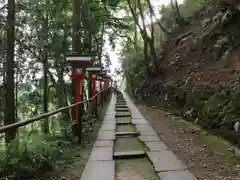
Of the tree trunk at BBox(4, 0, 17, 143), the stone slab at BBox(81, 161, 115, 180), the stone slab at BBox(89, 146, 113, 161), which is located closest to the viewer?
the stone slab at BBox(81, 161, 115, 180)

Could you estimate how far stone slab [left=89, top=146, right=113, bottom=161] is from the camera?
438 centimetres

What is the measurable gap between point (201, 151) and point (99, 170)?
1780 millimetres

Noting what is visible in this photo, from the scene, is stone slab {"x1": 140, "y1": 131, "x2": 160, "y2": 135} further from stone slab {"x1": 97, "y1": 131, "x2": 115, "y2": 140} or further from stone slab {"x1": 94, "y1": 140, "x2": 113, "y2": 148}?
stone slab {"x1": 94, "y1": 140, "x2": 113, "y2": 148}

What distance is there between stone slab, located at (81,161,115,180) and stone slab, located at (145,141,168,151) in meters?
1.00

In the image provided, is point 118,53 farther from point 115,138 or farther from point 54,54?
point 115,138

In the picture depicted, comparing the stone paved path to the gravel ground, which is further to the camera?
the gravel ground

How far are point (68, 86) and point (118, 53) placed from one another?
23897 millimetres

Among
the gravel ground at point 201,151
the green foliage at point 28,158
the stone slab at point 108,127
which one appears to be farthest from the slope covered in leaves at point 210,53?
the green foliage at point 28,158

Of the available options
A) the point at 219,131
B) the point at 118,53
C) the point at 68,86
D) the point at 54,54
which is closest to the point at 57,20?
the point at 54,54

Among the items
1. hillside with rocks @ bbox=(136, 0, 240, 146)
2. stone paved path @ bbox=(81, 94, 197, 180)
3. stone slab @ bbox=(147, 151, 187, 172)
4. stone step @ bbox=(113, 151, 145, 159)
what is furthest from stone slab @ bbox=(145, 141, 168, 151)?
hillside with rocks @ bbox=(136, 0, 240, 146)

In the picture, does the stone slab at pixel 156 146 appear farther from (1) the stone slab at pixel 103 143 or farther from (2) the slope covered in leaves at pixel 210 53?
(2) the slope covered in leaves at pixel 210 53

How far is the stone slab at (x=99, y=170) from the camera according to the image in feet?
11.6

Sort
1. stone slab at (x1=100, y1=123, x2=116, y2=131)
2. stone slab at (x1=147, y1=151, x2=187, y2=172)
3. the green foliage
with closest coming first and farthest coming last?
the green foliage → stone slab at (x1=147, y1=151, x2=187, y2=172) → stone slab at (x1=100, y1=123, x2=116, y2=131)

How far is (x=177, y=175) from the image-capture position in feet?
11.6
